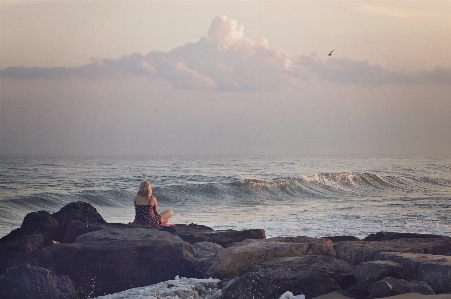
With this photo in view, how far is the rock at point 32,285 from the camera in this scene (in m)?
6.26

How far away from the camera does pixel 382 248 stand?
8.03m

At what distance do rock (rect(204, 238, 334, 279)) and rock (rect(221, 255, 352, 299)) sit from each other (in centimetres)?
49

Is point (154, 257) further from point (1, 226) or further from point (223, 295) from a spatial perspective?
point (1, 226)

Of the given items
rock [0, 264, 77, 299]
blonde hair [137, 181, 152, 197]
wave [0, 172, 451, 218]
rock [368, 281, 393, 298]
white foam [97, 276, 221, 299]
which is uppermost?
blonde hair [137, 181, 152, 197]

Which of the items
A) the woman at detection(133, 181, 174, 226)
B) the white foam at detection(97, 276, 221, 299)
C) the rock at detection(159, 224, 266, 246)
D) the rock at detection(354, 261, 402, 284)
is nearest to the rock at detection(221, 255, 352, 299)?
the rock at detection(354, 261, 402, 284)

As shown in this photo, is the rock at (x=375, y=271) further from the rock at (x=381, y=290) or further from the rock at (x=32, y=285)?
the rock at (x=32, y=285)

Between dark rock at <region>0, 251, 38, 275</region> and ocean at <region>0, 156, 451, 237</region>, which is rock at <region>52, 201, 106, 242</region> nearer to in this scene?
dark rock at <region>0, 251, 38, 275</region>

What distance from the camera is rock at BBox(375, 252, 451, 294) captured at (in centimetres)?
645

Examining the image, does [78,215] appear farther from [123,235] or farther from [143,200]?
[123,235]

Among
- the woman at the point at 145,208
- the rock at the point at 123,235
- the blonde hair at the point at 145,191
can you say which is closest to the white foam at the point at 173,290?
Answer: the rock at the point at 123,235

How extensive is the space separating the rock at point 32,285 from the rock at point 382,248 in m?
3.83

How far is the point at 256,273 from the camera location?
6762 mm

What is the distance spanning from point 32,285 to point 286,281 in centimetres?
283

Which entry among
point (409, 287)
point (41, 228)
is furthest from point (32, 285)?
point (409, 287)
